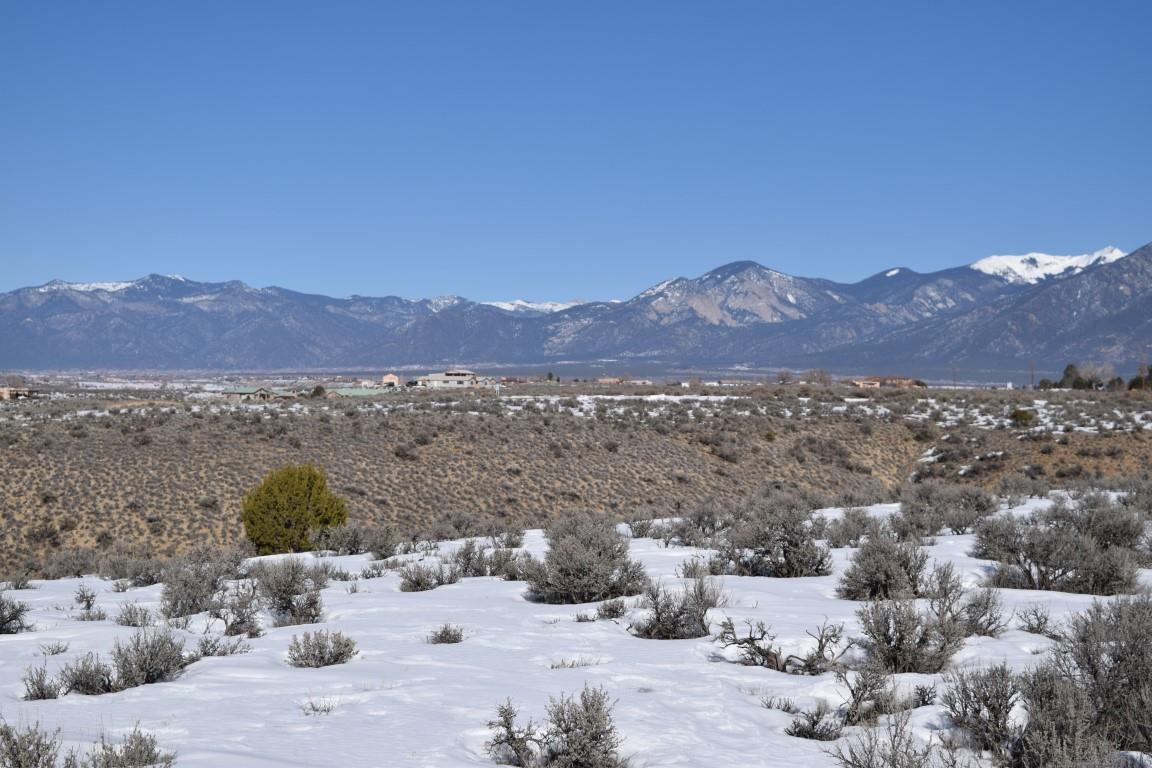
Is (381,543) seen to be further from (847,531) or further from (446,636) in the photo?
(847,531)

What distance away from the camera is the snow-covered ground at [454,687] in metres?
4.86

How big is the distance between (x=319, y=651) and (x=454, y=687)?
4.58 feet

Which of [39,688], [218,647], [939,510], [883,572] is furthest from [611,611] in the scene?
[939,510]

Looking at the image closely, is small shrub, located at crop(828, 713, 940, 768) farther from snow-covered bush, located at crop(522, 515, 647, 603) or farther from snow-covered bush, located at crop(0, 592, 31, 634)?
snow-covered bush, located at crop(0, 592, 31, 634)

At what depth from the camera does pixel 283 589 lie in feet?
29.6

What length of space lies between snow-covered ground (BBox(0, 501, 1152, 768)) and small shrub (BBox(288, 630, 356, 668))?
173mm

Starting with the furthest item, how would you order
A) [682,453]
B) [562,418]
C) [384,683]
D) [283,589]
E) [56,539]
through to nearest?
[562,418] → [682,453] → [56,539] → [283,589] → [384,683]

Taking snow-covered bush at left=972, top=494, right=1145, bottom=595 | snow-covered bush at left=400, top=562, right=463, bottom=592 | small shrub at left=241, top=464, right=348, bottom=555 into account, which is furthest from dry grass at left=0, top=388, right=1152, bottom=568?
snow-covered bush at left=972, top=494, right=1145, bottom=595

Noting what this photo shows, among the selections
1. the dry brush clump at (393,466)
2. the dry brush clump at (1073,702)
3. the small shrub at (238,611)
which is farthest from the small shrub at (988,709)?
the dry brush clump at (393,466)

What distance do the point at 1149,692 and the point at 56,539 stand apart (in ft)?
83.6

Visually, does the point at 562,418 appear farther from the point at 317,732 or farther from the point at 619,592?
the point at 317,732

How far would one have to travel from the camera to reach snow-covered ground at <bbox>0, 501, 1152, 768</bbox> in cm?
486

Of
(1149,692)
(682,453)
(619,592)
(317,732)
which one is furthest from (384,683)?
(682,453)

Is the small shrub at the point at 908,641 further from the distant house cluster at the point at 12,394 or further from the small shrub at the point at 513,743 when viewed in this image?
the distant house cluster at the point at 12,394
